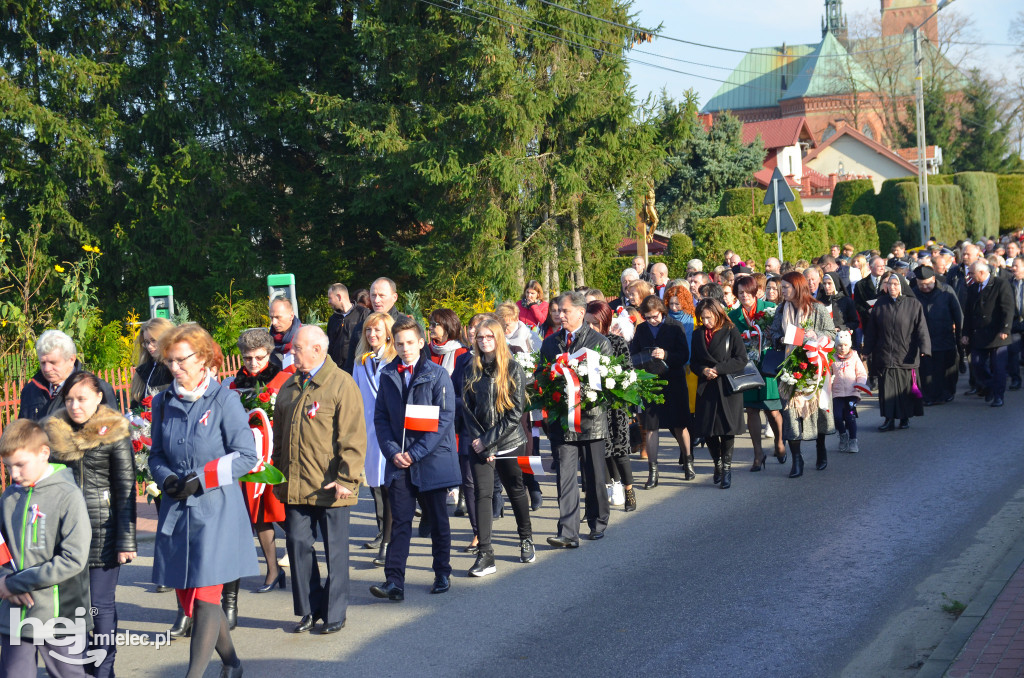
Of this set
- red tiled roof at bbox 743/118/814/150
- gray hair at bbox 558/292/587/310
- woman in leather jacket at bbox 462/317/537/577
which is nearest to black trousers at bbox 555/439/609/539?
woman in leather jacket at bbox 462/317/537/577

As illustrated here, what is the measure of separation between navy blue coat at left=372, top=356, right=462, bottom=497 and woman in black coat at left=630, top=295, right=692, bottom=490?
353cm

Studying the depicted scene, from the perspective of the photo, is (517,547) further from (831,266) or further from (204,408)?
(831,266)

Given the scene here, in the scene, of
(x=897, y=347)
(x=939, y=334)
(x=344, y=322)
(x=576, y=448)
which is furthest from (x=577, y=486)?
(x=939, y=334)

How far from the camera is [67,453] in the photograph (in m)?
5.54

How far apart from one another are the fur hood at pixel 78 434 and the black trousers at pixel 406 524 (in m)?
2.09

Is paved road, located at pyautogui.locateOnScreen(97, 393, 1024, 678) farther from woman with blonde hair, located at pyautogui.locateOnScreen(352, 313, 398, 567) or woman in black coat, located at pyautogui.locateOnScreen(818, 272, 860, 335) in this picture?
woman in black coat, located at pyautogui.locateOnScreen(818, 272, 860, 335)

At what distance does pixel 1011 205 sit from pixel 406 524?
56.3 metres

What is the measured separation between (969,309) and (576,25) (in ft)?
43.6

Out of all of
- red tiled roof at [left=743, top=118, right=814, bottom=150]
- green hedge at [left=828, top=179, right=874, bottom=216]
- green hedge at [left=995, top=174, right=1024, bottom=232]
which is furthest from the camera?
red tiled roof at [left=743, top=118, right=814, bottom=150]

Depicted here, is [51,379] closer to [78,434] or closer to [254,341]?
[78,434]

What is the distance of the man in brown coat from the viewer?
6562mm

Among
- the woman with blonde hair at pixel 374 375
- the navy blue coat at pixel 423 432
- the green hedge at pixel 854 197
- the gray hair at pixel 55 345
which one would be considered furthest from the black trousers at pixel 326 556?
the green hedge at pixel 854 197

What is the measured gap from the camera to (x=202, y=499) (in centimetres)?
549

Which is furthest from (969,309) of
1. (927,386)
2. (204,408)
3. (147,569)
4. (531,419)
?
(204,408)
